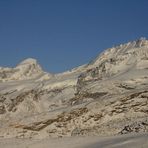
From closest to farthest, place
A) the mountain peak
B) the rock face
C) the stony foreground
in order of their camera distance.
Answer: the stony foreground
the rock face
the mountain peak

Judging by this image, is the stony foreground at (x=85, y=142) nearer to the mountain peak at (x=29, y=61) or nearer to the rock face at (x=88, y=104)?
the rock face at (x=88, y=104)

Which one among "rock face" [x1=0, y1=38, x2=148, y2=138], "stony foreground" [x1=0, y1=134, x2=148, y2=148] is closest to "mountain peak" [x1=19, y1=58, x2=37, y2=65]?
"rock face" [x1=0, y1=38, x2=148, y2=138]

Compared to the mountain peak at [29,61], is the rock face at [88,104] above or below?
below

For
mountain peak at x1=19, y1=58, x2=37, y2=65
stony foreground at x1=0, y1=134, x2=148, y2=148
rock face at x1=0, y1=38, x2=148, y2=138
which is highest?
mountain peak at x1=19, y1=58, x2=37, y2=65

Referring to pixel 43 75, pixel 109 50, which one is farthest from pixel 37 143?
pixel 43 75

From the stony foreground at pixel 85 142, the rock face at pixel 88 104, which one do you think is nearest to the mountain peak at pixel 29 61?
the rock face at pixel 88 104

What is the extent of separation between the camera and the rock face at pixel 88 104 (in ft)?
107

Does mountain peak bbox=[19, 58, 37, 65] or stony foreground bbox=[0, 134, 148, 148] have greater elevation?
mountain peak bbox=[19, 58, 37, 65]

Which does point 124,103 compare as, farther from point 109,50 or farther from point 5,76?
point 5,76

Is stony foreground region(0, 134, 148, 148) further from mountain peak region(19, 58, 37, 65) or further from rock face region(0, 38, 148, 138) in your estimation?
mountain peak region(19, 58, 37, 65)

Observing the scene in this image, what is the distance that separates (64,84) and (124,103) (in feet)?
84.6

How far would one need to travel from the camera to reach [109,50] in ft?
248

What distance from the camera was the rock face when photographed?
1288 inches

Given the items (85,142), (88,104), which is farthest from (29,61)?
(85,142)
